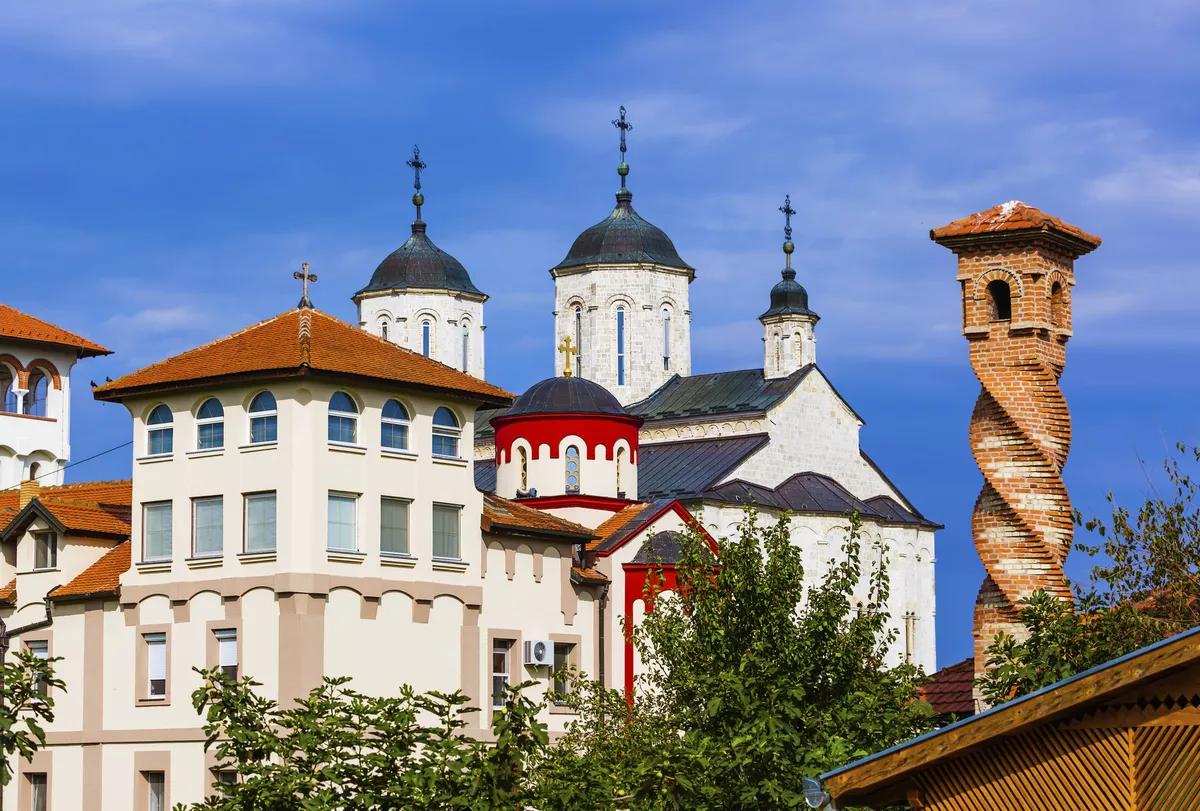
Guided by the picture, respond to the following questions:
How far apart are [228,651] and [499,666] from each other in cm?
597

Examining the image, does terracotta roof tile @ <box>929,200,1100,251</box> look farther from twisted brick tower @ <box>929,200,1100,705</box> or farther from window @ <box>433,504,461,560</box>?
window @ <box>433,504,461,560</box>

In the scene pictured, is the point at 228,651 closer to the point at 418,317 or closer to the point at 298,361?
the point at 298,361

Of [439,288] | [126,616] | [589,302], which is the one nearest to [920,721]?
[126,616]

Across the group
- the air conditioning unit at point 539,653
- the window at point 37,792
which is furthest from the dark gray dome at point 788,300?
the window at point 37,792

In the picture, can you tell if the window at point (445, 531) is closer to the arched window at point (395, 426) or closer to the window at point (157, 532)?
the arched window at point (395, 426)

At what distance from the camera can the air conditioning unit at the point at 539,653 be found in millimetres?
44438

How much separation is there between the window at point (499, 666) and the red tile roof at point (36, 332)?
2601 cm

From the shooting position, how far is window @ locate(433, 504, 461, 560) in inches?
1706

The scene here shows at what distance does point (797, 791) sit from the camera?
25.6m

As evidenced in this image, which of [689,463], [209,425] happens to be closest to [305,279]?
[209,425]

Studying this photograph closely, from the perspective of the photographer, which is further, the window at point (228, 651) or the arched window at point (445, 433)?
the arched window at point (445, 433)

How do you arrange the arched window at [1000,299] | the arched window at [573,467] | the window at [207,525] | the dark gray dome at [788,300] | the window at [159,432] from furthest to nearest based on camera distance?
the dark gray dome at [788,300] → the arched window at [573,467] → the window at [159,432] → the window at [207,525] → the arched window at [1000,299]

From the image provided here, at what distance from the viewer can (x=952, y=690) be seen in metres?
32.2

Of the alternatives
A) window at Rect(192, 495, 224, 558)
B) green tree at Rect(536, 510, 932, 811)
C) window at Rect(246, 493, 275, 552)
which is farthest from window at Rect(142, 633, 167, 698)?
green tree at Rect(536, 510, 932, 811)
